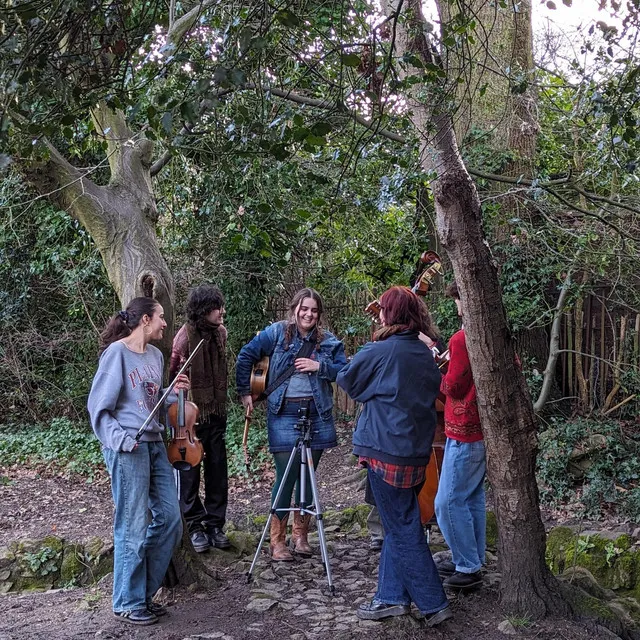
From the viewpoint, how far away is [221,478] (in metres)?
5.84

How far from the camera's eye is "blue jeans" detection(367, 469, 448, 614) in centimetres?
419

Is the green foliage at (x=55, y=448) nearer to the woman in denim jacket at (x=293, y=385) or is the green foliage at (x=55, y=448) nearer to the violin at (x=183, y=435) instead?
the woman in denim jacket at (x=293, y=385)

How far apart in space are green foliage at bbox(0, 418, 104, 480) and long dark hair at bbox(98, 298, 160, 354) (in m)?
6.51

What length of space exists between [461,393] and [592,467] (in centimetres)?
391

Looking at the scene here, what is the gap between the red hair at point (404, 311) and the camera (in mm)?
4352

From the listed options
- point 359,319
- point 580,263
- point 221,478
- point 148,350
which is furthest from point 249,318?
point 148,350

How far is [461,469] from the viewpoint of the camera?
4.77m

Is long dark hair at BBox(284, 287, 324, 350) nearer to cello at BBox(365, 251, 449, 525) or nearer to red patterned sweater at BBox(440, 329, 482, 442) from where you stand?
cello at BBox(365, 251, 449, 525)

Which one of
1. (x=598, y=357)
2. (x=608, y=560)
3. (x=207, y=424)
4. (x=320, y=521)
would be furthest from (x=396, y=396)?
(x=598, y=357)

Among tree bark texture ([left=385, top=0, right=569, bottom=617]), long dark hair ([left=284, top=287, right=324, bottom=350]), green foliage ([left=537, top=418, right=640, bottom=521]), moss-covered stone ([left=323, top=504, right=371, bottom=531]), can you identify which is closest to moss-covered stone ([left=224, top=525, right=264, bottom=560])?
moss-covered stone ([left=323, top=504, right=371, bottom=531])

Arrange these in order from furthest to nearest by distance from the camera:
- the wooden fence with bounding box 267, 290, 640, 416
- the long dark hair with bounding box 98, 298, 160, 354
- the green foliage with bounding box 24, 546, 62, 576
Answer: the wooden fence with bounding box 267, 290, 640, 416 → the green foliage with bounding box 24, 546, 62, 576 → the long dark hair with bounding box 98, 298, 160, 354

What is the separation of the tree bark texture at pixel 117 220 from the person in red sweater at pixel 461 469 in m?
1.94

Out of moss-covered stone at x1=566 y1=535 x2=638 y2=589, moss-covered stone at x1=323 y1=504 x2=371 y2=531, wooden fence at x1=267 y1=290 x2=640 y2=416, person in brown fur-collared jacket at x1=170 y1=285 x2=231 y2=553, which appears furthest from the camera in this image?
wooden fence at x1=267 y1=290 x2=640 y2=416

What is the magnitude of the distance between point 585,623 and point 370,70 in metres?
3.16
